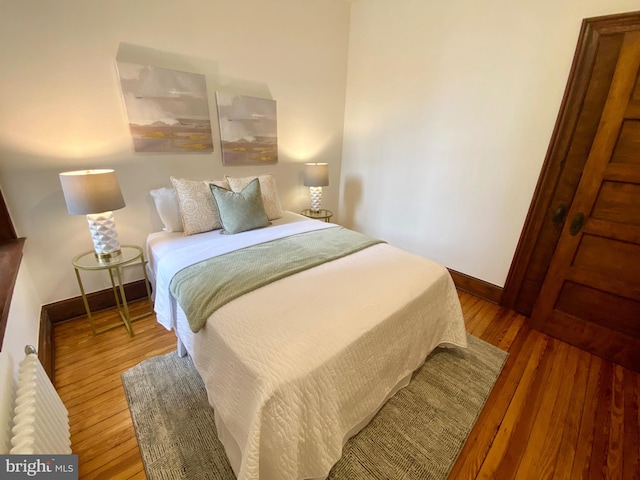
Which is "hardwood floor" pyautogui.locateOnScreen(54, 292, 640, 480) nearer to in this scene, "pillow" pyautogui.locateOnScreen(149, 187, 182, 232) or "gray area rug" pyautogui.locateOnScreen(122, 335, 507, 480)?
"gray area rug" pyautogui.locateOnScreen(122, 335, 507, 480)

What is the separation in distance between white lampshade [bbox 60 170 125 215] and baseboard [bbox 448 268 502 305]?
288cm

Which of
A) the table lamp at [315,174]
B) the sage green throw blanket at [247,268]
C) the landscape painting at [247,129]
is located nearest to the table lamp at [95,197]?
the sage green throw blanket at [247,268]

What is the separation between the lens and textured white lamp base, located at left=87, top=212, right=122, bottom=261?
5.72 feet

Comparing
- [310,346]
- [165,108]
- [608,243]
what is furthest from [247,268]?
[608,243]

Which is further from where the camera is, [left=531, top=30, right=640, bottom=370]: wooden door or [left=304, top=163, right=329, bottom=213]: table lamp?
[left=304, top=163, right=329, bottom=213]: table lamp

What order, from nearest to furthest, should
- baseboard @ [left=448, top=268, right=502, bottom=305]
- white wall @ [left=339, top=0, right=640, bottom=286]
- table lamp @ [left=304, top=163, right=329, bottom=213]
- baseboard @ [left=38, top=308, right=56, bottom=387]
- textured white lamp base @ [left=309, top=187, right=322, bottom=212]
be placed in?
1. baseboard @ [left=38, top=308, right=56, bottom=387]
2. white wall @ [left=339, top=0, right=640, bottom=286]
3. baseboard @ [left=448, top=268, right=502, bottom=305]
4. table lamp @ [left=304, top=163, right=329, bottom=213]
5. textured white lamp base @ [left=309, top=187, right=322, bottom=212]

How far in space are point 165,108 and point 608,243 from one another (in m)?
3.27

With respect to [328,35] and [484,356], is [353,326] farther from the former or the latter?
[328,35]

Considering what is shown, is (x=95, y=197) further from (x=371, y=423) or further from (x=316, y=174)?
(x=371, y=423)

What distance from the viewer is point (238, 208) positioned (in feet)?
6.80

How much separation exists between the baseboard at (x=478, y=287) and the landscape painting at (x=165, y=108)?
2694mm

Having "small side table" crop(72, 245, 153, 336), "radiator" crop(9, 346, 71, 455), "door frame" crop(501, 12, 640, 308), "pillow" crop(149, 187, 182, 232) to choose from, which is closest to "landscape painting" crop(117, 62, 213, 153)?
"pillow" crop(149, 187, 182, 232)

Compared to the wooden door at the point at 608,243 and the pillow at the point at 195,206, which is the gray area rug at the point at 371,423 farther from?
the pillow at the point at 195,206

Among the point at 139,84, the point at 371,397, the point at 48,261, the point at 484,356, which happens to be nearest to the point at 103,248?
the point at 48,261
